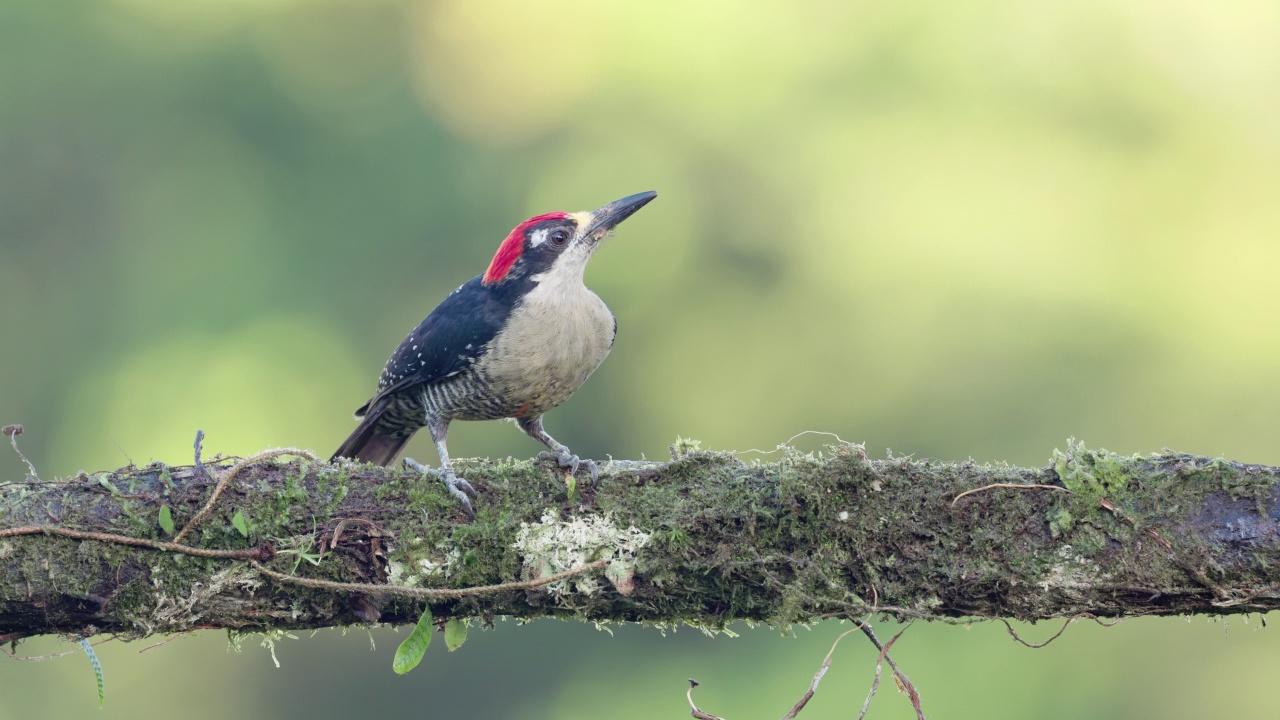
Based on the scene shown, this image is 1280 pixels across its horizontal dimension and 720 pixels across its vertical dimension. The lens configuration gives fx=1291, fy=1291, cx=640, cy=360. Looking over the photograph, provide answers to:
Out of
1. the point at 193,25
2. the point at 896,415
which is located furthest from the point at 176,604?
the point at 193,25

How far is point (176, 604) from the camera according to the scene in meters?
3.45

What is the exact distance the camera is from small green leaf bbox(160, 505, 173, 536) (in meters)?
3.49

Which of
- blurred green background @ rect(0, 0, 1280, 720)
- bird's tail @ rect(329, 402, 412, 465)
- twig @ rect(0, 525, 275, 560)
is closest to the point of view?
twig @ rect(0, 525, 275, 560)

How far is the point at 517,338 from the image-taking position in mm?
4906

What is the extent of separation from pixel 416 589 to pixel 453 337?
172cm

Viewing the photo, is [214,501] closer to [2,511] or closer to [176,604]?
[176,604]

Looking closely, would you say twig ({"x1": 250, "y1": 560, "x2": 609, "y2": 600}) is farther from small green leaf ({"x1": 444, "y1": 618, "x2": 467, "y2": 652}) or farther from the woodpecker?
the woodpecker

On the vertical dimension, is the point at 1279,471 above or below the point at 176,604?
below

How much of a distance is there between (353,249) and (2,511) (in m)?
17.0

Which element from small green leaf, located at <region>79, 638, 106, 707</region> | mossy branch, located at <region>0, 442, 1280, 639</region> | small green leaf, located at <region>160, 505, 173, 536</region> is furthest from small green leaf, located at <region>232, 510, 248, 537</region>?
small green leaf, located at <region>79, 638, 106, 707</region>

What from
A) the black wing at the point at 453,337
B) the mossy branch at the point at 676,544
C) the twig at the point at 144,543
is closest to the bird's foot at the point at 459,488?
the mossy branch at the point at 676,544

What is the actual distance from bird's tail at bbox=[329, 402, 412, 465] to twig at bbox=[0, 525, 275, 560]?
210 cm

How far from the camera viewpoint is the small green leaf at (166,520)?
11.4 ft

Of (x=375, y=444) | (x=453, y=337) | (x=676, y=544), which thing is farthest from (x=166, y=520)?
(x=375, y=444)
